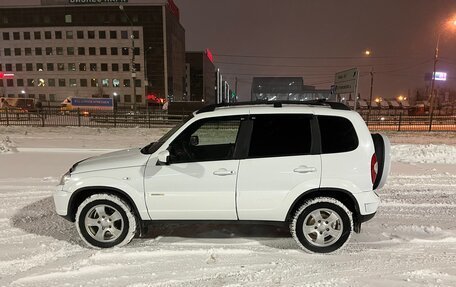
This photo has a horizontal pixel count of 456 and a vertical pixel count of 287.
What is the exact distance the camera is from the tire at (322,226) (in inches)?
172

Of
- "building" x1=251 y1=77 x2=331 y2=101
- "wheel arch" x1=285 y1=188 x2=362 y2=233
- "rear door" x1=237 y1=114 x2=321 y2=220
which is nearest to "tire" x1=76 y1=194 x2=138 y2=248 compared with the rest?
"rear door" x1=237 y1=114 x2=321 y2=220

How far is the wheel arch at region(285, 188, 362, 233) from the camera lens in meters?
4.34

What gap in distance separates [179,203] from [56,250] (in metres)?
1.73

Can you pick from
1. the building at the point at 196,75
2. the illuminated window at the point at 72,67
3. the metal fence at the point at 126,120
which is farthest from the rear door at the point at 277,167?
the building at the point at 196,75

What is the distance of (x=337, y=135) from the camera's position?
14.3ft

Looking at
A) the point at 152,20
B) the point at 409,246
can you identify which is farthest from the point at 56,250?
the point at 152,20

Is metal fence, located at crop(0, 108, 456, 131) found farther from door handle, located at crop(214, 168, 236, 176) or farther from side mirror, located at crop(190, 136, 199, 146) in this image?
door handle, located at crop(214, 168, 236, 176)

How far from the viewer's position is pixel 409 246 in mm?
4609

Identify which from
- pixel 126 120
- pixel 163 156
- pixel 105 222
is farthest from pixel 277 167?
pixel 126 120

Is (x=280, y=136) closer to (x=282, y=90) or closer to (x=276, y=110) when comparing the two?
(x=276, y=110)

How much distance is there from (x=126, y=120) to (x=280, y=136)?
813 inches

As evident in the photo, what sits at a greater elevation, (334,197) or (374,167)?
(374,167)

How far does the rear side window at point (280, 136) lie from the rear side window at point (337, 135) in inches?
7.4

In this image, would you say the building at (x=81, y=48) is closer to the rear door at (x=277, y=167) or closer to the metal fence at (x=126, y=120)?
the metal fence at (x=126, y=120)
